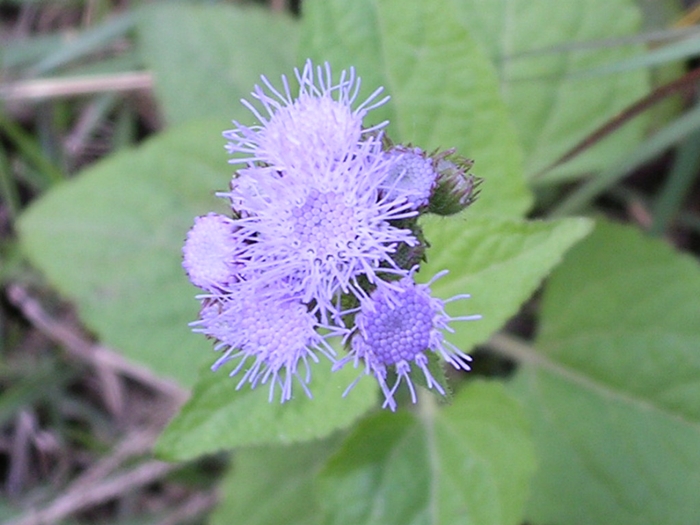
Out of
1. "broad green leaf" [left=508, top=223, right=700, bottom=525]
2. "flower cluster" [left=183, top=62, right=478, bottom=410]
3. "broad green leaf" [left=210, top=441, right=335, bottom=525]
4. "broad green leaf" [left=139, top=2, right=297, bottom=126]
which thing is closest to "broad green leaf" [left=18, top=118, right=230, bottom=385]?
"broad green leaf" [left=139, top=2, right=297, bottom=126]

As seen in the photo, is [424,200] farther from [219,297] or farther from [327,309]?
[219,297]

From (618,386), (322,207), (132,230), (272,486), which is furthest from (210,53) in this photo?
(618,386)

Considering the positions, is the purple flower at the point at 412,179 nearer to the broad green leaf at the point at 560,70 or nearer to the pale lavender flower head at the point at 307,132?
the pale lavender flower head at the point at 307,132

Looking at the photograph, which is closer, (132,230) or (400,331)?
(400,331)

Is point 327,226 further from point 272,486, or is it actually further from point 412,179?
point 272,486

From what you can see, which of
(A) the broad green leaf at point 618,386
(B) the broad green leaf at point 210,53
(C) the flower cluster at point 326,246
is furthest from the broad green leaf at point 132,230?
(A) the broad green leaf at point 618,386

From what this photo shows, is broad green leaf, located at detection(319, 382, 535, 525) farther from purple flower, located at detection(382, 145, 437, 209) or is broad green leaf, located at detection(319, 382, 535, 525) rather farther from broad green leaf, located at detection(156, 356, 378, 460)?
purple flower, located at detection(382, 145, 437, 209)

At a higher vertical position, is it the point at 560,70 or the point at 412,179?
the point at 412,179
